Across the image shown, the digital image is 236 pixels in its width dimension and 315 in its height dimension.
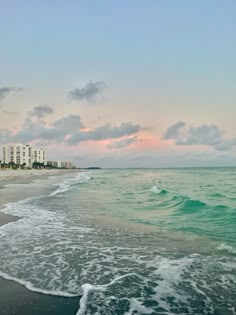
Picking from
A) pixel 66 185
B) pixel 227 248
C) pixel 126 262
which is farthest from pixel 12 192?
pixel 227 248

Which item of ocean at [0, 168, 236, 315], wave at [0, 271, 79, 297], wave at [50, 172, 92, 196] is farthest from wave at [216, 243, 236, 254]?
wave at [50, 172, 92, 196]

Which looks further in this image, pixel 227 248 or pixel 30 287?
pixel 227 248

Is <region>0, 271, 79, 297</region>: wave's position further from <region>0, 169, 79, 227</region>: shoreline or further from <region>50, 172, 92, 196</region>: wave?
<region>50, 172, 92, 196</region>: wave

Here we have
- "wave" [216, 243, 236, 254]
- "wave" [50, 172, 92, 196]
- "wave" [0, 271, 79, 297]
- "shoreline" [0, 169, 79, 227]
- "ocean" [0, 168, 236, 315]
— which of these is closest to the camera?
"ocean" [0, 168, 236, 315]

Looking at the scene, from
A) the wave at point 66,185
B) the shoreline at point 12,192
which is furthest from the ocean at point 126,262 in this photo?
the wave at point 66,185

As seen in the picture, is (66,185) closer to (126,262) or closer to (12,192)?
(12,192)

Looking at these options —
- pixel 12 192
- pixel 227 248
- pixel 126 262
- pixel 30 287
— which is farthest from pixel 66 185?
pixel 30 287

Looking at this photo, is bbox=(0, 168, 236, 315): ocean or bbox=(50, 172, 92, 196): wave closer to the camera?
bbox=(0, 168, 236, 315): ocean

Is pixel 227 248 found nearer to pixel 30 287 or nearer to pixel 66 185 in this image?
pixel 30 287

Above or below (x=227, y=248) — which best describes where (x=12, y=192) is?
below

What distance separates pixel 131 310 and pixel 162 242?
16.1 ft

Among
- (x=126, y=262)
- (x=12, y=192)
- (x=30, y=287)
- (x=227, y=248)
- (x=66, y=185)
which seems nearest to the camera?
(x=30, y=287)

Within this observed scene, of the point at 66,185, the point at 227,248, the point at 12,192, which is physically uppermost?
the point at 227,248

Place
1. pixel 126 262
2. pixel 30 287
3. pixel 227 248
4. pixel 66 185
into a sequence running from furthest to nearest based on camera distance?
pixel 66 185 → pixel 227 248 → pixel 126 262 → pixel 30 287
